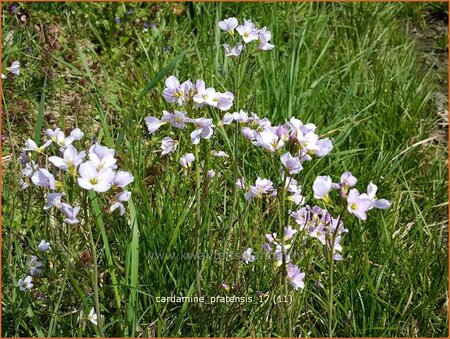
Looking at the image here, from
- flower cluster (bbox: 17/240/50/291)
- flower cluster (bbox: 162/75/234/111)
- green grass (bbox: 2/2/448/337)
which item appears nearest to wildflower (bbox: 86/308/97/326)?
green grass (bbox: 2/2/448/337)

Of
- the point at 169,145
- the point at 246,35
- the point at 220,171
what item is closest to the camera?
the point at 169,145

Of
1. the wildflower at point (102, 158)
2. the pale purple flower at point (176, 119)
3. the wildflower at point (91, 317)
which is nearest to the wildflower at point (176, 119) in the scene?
the pale purple flower at point (176, 119)

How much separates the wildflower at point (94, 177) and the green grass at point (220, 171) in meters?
0.22

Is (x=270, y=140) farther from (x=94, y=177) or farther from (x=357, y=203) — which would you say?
(x=94, y=177)

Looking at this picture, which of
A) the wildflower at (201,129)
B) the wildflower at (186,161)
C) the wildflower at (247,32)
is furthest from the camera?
the wildflower at (247,32)

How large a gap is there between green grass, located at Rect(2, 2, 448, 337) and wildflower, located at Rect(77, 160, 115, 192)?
0.72 feet

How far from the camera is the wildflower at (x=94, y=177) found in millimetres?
1266

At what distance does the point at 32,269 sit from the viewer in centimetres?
176

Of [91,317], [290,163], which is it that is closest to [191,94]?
[290,163]

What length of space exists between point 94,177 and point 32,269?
1.94 ft

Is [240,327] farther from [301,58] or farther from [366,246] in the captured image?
[301,58]

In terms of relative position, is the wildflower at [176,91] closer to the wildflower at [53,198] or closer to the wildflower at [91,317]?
the wildflower at [53,198]

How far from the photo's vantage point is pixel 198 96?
154cm

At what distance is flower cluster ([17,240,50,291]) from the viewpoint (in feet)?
5.54
